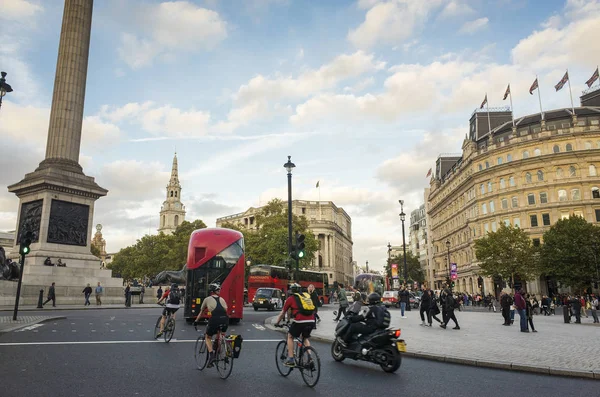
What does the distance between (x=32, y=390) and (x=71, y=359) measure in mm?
3075

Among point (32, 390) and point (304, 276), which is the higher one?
point (304, 276)

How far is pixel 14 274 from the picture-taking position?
1638 centimetres

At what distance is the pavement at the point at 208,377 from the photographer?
723 centimetres

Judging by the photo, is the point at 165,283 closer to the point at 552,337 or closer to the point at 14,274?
the point at 14,274

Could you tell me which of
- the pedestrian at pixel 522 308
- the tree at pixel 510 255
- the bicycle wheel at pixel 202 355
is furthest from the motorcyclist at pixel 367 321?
the tree at pixel 510 255

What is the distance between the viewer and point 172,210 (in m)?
161

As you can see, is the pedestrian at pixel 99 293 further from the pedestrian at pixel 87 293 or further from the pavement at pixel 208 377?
the pavement at pixel 208 377

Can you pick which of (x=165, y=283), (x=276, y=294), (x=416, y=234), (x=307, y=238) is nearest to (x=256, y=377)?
(x=276, y=294)

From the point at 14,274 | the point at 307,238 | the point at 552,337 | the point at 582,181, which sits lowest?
the point at 552,337

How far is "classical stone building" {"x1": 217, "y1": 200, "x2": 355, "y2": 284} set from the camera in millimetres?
112875

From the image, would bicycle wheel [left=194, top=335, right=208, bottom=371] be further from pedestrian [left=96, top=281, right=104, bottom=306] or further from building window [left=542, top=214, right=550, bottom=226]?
building window [left=542, top=214, right=550, bottom=226]

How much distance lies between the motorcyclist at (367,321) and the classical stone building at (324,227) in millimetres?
95846

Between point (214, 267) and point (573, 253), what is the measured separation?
4463 cm

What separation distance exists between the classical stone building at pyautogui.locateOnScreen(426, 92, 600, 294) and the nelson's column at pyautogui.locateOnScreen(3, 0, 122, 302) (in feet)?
163
